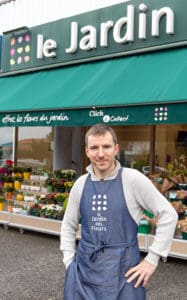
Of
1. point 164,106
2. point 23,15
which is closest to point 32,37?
point 23,15

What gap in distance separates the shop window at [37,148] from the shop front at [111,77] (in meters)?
1.62

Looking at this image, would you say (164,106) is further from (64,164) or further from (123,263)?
(64,164)

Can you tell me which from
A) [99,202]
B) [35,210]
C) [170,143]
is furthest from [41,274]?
[170,143]

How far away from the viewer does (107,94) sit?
284 inches

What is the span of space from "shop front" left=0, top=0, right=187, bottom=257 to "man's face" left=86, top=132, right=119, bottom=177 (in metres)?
3.65

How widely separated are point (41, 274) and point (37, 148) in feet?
18.6

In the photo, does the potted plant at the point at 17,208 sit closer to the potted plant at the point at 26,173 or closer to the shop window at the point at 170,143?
the potted plant at the point at 26,173

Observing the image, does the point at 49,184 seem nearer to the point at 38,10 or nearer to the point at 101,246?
the point at 38,10

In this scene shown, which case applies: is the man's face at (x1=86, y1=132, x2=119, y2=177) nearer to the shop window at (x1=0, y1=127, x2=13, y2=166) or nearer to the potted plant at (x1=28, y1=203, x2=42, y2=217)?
the potted plant at (x1=28, y1=203, x2=42, y2=217)

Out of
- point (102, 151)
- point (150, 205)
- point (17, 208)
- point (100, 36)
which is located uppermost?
point (100, 36)

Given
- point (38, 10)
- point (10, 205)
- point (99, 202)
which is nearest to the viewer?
point (99, 202)

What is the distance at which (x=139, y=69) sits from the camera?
7.57 meters

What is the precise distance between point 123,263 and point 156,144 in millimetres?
6696

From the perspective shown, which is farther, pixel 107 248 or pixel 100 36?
pixel 100 36
